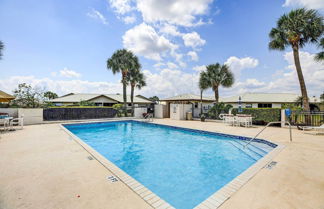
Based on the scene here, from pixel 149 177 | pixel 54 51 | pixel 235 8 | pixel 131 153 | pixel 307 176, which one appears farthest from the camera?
pixel 54 51

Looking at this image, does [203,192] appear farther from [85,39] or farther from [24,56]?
[24,56]

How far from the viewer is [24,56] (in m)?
12.1

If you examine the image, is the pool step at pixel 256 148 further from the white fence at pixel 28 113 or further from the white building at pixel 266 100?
the white building at pixel 266 100

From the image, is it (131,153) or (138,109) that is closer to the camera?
(131,153)

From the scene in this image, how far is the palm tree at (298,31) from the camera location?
11305 mm

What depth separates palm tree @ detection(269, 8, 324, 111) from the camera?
11.3m

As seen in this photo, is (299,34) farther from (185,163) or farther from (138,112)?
(138,112)

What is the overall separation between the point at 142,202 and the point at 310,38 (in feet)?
54.8

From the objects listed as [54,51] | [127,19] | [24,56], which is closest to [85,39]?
[54,51]

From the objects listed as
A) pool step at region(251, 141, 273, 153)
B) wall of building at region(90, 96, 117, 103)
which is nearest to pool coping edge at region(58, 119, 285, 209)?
pool step at region(251, 141, 273, 153)

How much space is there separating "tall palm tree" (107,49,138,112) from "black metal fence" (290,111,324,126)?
1835cm

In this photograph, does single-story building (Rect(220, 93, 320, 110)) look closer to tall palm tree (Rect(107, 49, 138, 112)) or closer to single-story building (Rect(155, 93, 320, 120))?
single-story building (Rect(155, 93, 320, 120))

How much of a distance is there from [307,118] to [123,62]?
20272 mm

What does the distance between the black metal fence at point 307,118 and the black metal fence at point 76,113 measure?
19.3 m
